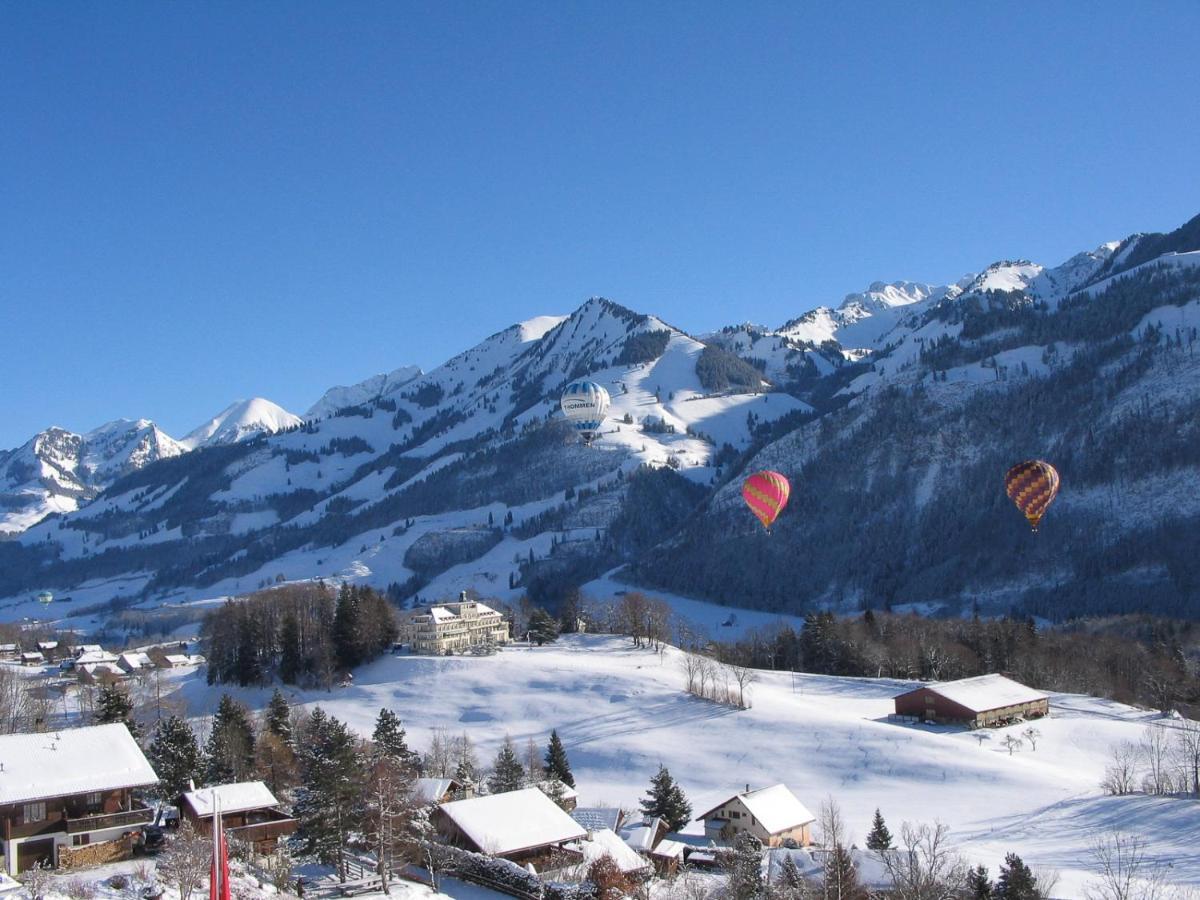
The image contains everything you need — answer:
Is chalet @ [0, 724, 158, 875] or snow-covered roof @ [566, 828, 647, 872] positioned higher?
chalet @ [0, 724, 158, 875]

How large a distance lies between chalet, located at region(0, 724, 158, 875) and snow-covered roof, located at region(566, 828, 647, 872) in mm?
16934

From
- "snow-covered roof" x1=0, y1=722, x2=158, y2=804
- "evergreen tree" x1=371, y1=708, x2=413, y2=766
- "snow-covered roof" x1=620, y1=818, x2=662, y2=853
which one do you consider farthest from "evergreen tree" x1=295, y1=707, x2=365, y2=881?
"evergreen tree" x1=371, y1=708, x2=413, y2=766

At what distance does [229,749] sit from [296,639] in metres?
41.5

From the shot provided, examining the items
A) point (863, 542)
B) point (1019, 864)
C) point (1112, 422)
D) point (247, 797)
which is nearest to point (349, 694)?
point (247, 797)

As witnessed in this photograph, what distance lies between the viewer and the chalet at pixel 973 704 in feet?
263

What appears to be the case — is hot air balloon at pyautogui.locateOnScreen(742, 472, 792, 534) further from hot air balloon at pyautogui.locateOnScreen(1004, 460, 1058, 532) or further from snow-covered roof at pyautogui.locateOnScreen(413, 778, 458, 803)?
snow-covered roof at pyautogui.locateOnScreen(413, 778, 458, 803)

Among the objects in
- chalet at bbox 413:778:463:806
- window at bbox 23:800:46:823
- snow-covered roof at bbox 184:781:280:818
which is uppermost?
window at bbox 23:800:46:823

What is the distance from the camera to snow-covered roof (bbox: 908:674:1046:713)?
81000 millimetres

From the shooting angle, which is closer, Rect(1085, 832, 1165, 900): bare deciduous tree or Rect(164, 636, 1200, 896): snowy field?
Rect(1085, 832, 1165, 900): bare deciduous tree

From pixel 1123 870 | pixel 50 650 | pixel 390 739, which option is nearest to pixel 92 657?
pixel 50 650

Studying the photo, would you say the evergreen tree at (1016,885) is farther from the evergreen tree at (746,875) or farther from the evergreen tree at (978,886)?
the evergreen tree at (746,875)

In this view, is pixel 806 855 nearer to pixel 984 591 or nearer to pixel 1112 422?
pixel 984 591

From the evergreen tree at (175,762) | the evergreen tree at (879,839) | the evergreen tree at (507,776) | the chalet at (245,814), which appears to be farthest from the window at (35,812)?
the evergreen tree at (879,839)

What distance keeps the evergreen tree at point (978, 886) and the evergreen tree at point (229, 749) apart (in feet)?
110
